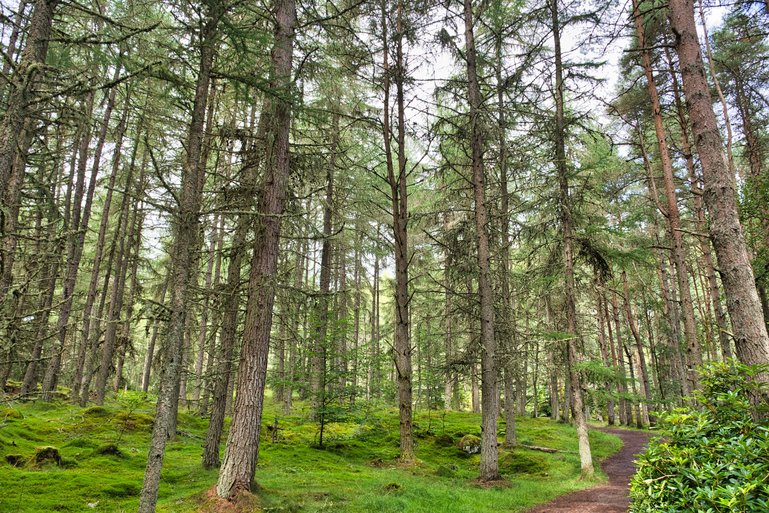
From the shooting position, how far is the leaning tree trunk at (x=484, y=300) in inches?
397

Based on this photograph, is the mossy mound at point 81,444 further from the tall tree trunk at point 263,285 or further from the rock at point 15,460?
the tall tree trunk at point 263,285

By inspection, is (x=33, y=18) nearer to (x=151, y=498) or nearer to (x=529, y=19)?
(x=151, y=498)

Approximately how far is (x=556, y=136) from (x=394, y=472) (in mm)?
10350

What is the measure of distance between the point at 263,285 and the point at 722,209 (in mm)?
7009

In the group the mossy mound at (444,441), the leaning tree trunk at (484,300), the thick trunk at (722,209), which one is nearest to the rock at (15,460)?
the leaning tree trunk at (484,300)

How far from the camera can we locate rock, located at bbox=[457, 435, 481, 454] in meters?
14.3

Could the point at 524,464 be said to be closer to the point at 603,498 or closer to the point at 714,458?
the point at 603,498

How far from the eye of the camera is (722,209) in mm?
5238

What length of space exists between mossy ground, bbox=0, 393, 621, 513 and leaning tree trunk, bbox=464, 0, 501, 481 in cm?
89

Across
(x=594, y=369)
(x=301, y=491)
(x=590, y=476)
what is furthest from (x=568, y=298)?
(x=301, y=491)

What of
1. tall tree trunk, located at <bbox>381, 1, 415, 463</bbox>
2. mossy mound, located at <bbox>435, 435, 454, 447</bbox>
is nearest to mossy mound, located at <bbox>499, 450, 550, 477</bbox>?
mossy mound, located at <bbox>435, 435, 454, 447</bbox>

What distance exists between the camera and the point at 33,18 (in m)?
4.89

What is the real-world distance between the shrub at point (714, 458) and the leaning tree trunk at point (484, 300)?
582 centimetres

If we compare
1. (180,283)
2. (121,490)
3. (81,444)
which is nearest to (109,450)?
(81,444)
